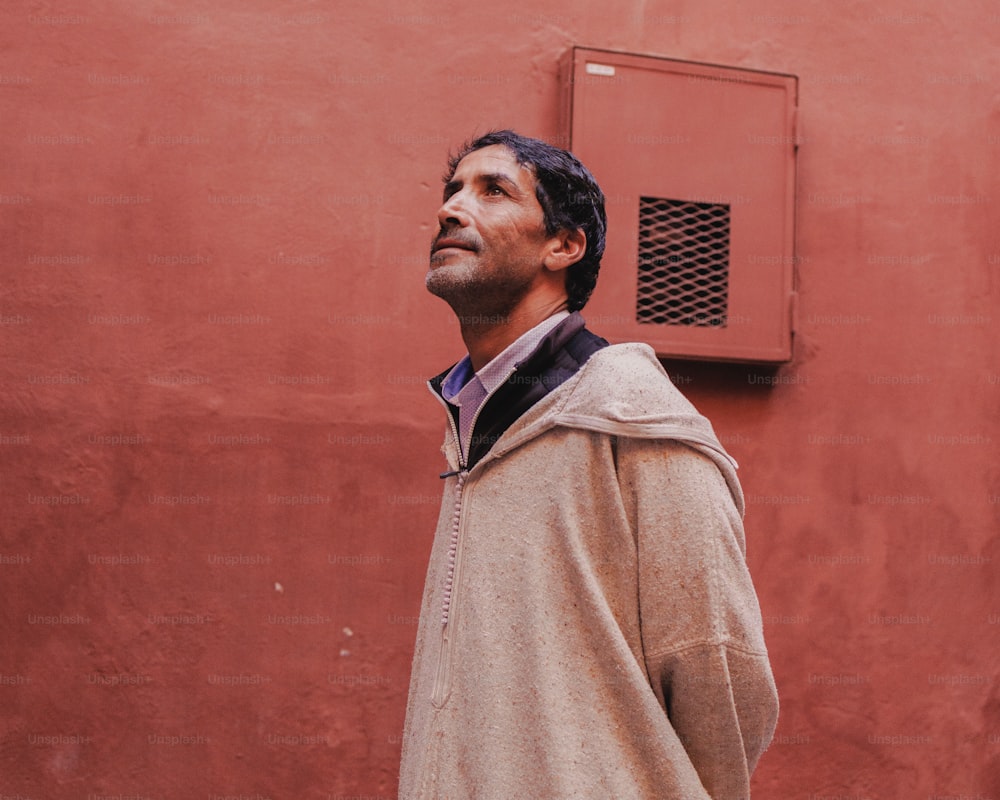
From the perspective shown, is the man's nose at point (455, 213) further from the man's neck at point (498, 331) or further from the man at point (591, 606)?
the man at point (591, 606)

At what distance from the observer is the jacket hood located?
1.70 m

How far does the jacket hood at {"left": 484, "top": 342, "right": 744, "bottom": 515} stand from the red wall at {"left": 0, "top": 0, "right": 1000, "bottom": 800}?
2568 millimetres

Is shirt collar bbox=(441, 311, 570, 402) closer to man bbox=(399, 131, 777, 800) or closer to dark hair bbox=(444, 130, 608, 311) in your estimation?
man bbox=(399, 131, 777, 800)

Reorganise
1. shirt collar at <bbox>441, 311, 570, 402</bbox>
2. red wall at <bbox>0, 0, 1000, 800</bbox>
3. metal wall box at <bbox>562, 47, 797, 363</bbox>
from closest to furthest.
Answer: shirt collar at <bbox>441, 311, 570, 402</bbox>
red wall at <bbox>0, 0, 1000, 800</bbox>
metal wall box at <bbox>562, 47, 797, 363</bbox>

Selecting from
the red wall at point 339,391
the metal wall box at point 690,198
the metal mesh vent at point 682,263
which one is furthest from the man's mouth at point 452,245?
the metal mesh vent at point 682,263

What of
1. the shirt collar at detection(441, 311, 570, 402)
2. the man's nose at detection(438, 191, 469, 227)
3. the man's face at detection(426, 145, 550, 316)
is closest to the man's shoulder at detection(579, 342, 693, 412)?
the shirt collar at detection(441, 311, 570, 402)

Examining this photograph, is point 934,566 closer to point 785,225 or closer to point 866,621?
point 866,621

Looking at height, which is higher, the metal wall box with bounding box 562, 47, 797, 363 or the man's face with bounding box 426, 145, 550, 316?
the metal wall box with bounding box 562, 47, 797, 363

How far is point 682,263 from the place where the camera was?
4641mm

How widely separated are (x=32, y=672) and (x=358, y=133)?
234cm

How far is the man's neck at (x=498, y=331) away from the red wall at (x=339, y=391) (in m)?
2.36

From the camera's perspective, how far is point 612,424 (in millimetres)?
1701

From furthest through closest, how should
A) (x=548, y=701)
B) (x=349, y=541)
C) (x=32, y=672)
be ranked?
1. (x=349, y=541)
2. (x=32, y=672)
3. (x=548, y=701)

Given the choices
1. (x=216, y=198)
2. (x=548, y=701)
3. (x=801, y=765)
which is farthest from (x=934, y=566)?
(x=548, y=701)
